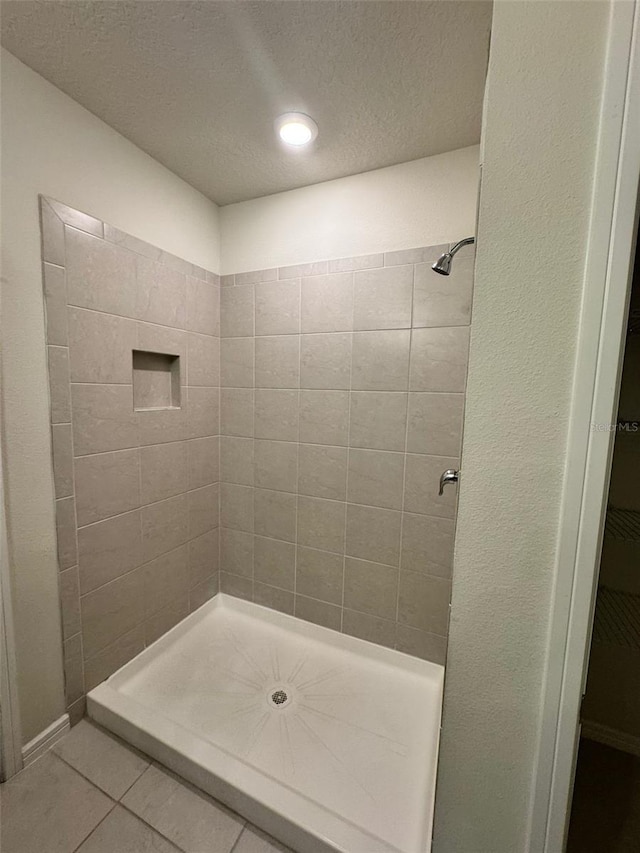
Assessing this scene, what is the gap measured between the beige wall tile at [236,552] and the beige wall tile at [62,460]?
0.91 meters

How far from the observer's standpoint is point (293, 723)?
4.29 ft

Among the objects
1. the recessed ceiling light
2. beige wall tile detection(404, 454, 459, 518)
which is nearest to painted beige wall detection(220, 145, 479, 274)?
the recessed ceiling light

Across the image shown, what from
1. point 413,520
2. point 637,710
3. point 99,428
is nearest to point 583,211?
point 413,520

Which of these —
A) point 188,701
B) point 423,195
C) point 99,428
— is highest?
point 423,195

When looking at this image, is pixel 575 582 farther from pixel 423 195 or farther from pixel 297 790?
pixel 423 195

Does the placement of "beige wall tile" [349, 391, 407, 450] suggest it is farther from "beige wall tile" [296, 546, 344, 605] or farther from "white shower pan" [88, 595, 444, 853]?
"white shower pan" [88, 595, 444, 853]

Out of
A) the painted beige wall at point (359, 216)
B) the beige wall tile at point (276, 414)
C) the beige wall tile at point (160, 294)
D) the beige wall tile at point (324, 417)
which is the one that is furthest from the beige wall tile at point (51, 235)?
the beige wall tile at point (324, 417)

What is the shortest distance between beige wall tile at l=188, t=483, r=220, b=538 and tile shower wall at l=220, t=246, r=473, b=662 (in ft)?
0.19

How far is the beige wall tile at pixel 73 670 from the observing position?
127 centimetres

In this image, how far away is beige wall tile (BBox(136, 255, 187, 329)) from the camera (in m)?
1.45

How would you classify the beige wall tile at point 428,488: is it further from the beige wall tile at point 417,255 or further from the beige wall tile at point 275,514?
the beige wall tile at point 417,255

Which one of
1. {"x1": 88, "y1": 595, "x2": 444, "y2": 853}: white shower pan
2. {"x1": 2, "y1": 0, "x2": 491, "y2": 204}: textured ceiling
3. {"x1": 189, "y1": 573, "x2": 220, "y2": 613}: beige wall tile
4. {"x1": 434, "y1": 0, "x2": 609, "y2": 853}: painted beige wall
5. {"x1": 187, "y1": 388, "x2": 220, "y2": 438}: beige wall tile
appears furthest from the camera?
{"x1": 189, "y1": 573, "x2": 220, "y2": 613}: beige wall tile

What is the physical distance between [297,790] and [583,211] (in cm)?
164

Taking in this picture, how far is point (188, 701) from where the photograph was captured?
4.52 feet
